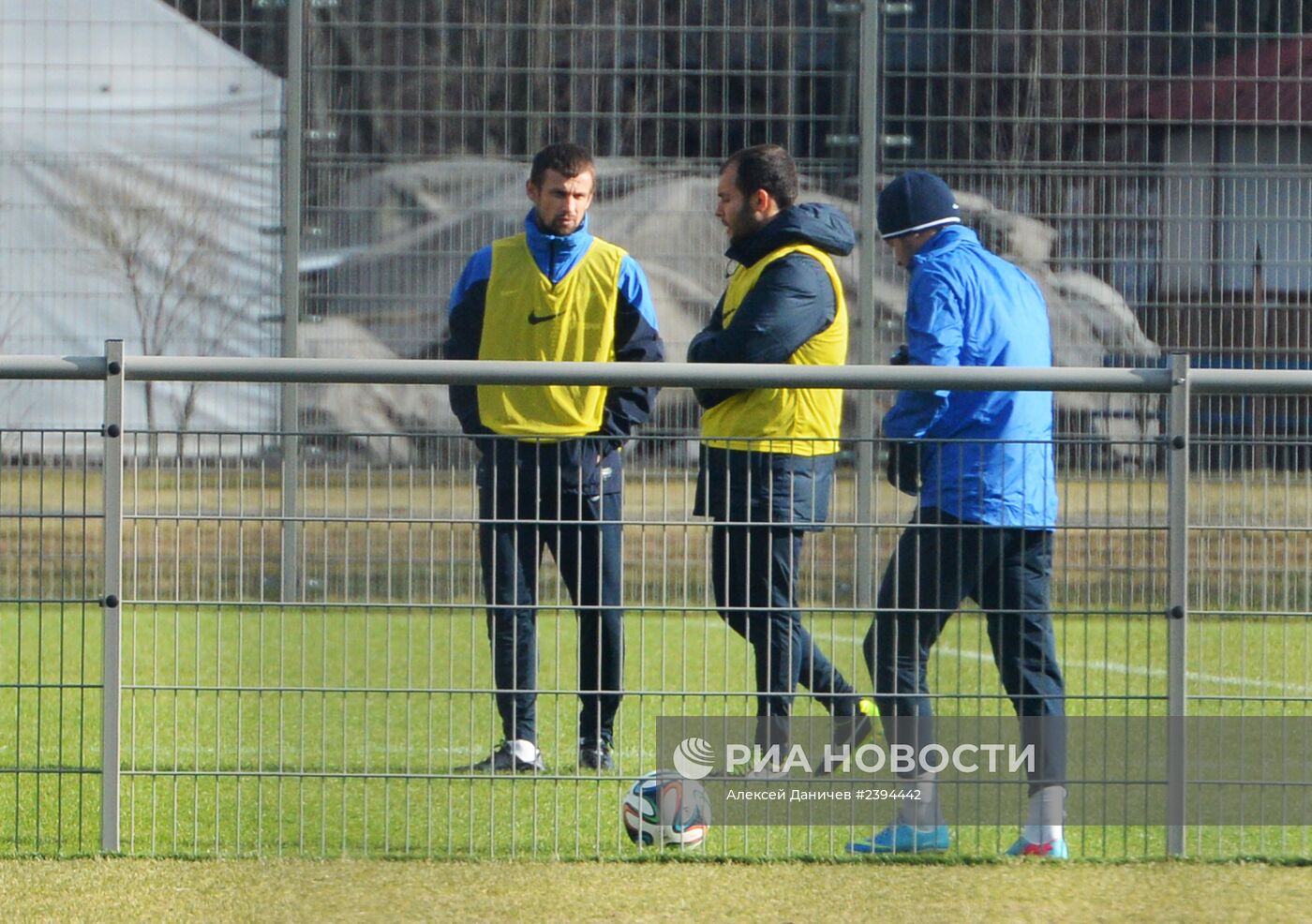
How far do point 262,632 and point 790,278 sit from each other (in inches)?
67.6

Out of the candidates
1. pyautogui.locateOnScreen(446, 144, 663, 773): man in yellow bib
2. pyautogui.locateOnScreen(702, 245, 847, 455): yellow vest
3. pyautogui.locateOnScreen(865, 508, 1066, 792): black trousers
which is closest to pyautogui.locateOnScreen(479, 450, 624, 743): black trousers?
pyautogui.locateOnScreen(446, 144, 663, 773): man in yellow bib

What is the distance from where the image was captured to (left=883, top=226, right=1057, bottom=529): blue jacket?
14.5 ft

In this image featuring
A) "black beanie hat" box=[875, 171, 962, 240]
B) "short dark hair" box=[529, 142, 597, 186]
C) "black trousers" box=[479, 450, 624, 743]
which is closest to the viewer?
"black trousers" box=[479, 450, 624, 743]

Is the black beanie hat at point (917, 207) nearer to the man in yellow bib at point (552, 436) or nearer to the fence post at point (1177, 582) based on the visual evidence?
the fence post at point (1177, 582)

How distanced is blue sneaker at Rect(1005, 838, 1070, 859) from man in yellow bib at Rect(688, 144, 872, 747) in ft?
1.55

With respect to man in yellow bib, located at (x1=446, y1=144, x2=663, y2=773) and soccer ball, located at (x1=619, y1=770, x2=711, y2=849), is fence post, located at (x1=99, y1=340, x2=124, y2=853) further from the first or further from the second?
soccer ball, located at (x1=619, y1=770, x2=711, y2=849)

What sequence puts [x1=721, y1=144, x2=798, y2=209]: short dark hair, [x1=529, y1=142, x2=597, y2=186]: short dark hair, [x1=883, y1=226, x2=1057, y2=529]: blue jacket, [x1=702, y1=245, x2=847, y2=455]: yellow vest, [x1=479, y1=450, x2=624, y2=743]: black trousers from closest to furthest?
[x1=479, y1=450, x2=624, y2=743]: black trousers, [x1=883, y1=226, x2=1057, y2=529]: blue jacket, [x1=702, y1=245, x2=847, y2=455]: yellow vest, [x1=721, y1=144, x2=798, y2=209]: short dark hair, [x1=529, y1=142, x2=597, y2=186]: short dark hair

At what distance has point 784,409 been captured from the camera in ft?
16.2

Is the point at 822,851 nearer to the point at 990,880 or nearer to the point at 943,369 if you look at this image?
the point at 990,880

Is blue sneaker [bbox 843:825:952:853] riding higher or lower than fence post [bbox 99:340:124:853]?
lower

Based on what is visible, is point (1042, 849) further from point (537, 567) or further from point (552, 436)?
point (552, 436)

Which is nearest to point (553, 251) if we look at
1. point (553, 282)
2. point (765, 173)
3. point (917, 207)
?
point (553, 282)

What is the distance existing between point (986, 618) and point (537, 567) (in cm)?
101

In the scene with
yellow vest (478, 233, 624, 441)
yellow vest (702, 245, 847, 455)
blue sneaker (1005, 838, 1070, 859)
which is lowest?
blue sneaker (1005, 838, 1070, 859)
